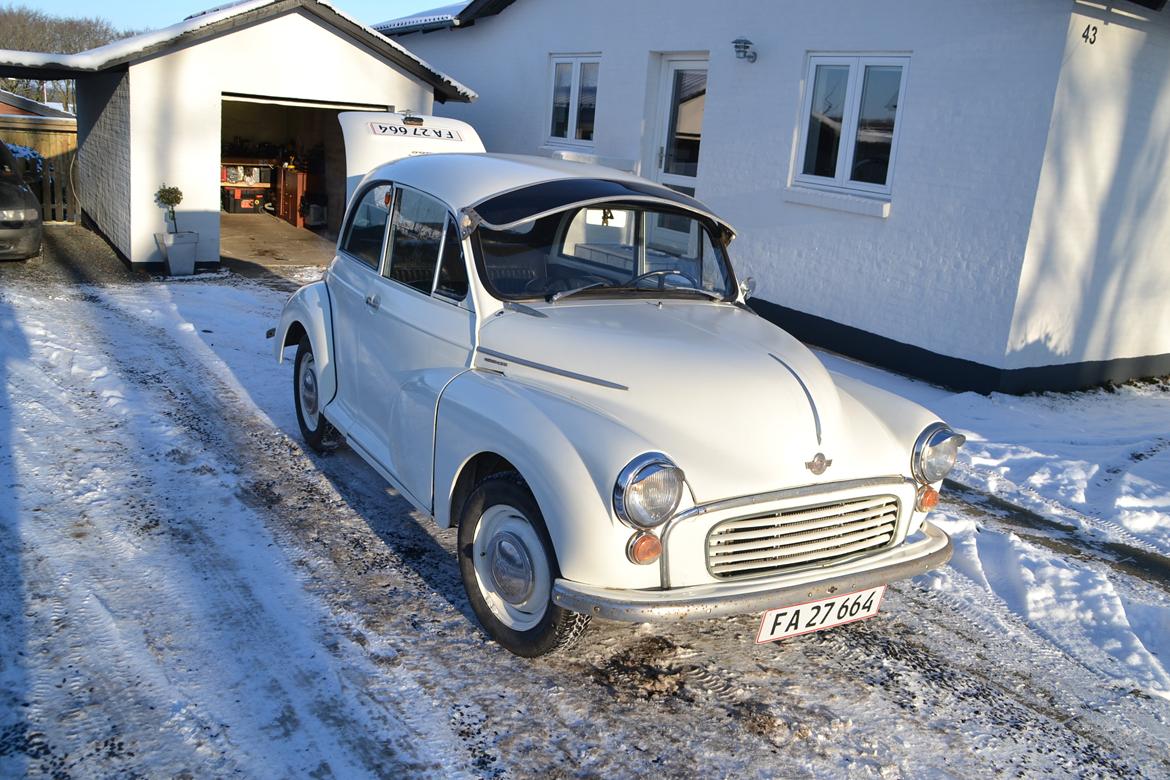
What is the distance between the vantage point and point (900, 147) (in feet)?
30.3

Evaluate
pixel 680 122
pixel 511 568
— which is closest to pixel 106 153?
pixel 680 122

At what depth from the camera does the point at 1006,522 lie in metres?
5.86

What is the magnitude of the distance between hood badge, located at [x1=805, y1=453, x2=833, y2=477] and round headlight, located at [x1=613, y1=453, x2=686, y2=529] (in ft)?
1.96

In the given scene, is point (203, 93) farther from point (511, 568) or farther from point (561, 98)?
point (511, 568)

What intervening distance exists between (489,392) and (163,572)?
5.80ft

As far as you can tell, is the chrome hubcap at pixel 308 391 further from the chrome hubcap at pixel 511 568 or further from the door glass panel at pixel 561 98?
the door glass panel at pixel 561 98

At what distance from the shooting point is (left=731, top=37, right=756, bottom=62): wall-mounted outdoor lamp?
10.6 meters

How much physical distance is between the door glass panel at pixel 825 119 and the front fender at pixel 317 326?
5.96m

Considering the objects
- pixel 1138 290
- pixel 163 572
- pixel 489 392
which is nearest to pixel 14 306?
pixel 163 572

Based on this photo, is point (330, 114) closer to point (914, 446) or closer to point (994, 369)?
point (994, 369)

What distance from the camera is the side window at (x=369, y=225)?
17.8 feet

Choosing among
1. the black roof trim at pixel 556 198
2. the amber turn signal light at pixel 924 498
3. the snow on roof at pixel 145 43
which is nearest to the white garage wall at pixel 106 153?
the snow on roof at pixel 145 43

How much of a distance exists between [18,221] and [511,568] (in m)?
10.4

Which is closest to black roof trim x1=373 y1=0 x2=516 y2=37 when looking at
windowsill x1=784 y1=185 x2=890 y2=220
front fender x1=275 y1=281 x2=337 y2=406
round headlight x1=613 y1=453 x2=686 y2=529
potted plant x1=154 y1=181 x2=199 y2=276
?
potted plant x1=154 y1=181 x2=199 y2=276
